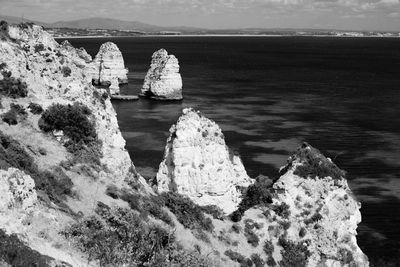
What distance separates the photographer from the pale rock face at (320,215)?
29672 mm

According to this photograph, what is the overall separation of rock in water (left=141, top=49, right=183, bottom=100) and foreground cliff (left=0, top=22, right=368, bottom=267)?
75368mm

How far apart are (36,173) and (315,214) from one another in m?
16.5

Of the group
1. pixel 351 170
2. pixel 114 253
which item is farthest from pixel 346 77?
pixel 114 253

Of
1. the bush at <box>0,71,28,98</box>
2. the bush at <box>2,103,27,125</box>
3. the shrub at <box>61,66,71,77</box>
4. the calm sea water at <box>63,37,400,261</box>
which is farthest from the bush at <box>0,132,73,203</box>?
the calm sea water at <box>63,37,400,261</box>

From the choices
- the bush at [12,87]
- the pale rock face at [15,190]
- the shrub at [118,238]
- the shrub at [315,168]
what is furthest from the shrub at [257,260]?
the bush at [12,87]

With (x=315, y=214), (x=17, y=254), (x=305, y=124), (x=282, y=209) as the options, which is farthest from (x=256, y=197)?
(x=305, y=124)

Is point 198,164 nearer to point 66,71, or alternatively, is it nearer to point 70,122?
point 66,71

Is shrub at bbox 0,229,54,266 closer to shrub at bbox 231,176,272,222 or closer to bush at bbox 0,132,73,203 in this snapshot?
bush at bbox 0,132,73,203

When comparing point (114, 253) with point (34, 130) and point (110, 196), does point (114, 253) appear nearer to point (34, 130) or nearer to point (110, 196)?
point (110, 196)

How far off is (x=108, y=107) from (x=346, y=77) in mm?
135911

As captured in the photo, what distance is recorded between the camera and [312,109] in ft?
322

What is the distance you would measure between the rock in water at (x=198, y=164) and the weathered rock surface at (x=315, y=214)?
27.2 ft

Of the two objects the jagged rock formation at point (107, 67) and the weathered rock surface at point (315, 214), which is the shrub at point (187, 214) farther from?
the jagged rock formation at point (107, 67)

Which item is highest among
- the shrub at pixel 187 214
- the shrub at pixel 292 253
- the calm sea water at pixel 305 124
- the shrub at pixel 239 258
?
the shrub at pixel 187 214
